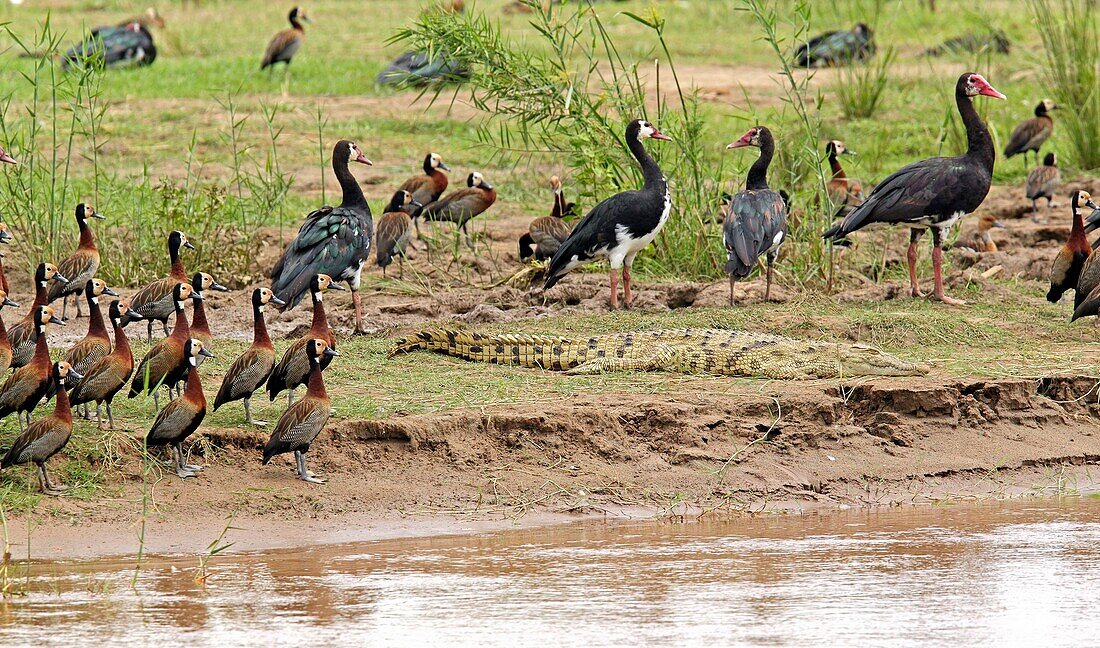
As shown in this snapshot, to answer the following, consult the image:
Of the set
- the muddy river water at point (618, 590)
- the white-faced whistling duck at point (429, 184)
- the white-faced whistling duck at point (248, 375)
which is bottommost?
the muddy river water at point (618, 590)

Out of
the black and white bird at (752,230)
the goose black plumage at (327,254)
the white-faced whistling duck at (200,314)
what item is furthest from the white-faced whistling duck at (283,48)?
the white-faced whistling duck at (200,314)

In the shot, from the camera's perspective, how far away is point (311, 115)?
16.1m

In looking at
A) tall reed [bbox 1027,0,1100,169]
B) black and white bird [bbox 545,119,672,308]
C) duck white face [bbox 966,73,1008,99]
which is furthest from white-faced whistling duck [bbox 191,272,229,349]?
tall reed [bbox 1027,0,1100,169]

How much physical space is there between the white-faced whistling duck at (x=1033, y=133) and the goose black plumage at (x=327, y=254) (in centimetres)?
716

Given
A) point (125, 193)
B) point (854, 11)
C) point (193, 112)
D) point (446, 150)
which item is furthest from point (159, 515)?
point (854, 11)

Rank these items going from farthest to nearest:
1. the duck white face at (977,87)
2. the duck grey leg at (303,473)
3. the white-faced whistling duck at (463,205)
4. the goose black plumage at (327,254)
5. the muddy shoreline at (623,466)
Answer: the white-faced whistling duck at (463,205) < the duck white face at (977,87) < the goose black plumage at (327,254) < the duck grey leg at (303,473) < the muddy shoreline at (623,466)

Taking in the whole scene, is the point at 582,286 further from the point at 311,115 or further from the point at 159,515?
the point at 311,115

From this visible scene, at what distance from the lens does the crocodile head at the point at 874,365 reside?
841 cm

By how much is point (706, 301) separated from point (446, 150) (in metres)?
5.47

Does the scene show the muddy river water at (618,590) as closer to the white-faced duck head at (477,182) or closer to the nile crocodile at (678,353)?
the nile crocodile at (678,353)

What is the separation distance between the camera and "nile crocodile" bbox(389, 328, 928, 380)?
8.48 meters

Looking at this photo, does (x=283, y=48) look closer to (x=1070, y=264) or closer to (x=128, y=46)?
(x=128, y=46)

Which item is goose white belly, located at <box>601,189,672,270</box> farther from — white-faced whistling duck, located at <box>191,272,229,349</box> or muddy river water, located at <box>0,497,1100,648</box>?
muddy river water, located at <box>0,497,1100,648</box>

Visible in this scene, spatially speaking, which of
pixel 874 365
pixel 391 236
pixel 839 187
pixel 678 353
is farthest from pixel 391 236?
pixel 874 365
